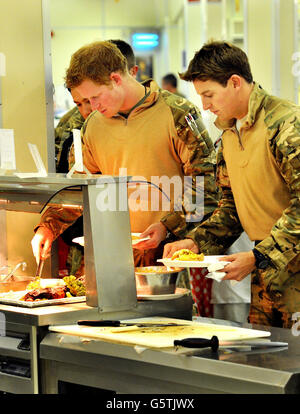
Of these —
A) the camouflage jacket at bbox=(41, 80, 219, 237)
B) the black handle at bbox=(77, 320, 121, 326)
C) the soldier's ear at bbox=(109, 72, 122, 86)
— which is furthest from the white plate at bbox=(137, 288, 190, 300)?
the soldier's ear at bbox=(109, 72, 122, 86)

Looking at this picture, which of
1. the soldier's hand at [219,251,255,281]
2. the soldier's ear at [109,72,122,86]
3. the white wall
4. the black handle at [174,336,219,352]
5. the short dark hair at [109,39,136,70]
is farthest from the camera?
the white wall

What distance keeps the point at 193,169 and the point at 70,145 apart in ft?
3.15

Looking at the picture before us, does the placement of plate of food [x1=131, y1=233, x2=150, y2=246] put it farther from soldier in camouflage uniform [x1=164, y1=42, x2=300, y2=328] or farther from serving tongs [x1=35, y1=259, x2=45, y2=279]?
serving tongs [x1=35, y1=259, x2=45, y2=279]

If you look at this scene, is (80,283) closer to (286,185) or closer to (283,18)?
(286,185)

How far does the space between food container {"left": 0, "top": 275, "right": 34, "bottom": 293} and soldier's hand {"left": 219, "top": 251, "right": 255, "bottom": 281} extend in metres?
0.78

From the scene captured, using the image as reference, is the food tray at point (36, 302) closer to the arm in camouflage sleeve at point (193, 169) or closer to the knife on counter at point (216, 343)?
the knife on counter at point (216, 343)

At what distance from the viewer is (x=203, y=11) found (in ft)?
35.3

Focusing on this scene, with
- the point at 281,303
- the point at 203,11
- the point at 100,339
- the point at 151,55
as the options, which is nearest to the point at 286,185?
the point at 281,303

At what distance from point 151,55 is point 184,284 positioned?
1272 centimetres

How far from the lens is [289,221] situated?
2908 millimetres

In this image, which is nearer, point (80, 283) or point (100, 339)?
point (100, 339)

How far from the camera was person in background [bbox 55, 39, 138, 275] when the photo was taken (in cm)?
303

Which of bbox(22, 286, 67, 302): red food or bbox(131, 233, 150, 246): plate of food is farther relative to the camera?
bbox(131, 233, 150, 246): plate of food

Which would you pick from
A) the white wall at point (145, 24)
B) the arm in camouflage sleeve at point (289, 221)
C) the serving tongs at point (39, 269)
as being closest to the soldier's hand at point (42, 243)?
the serving tongs at point (39, 269)
